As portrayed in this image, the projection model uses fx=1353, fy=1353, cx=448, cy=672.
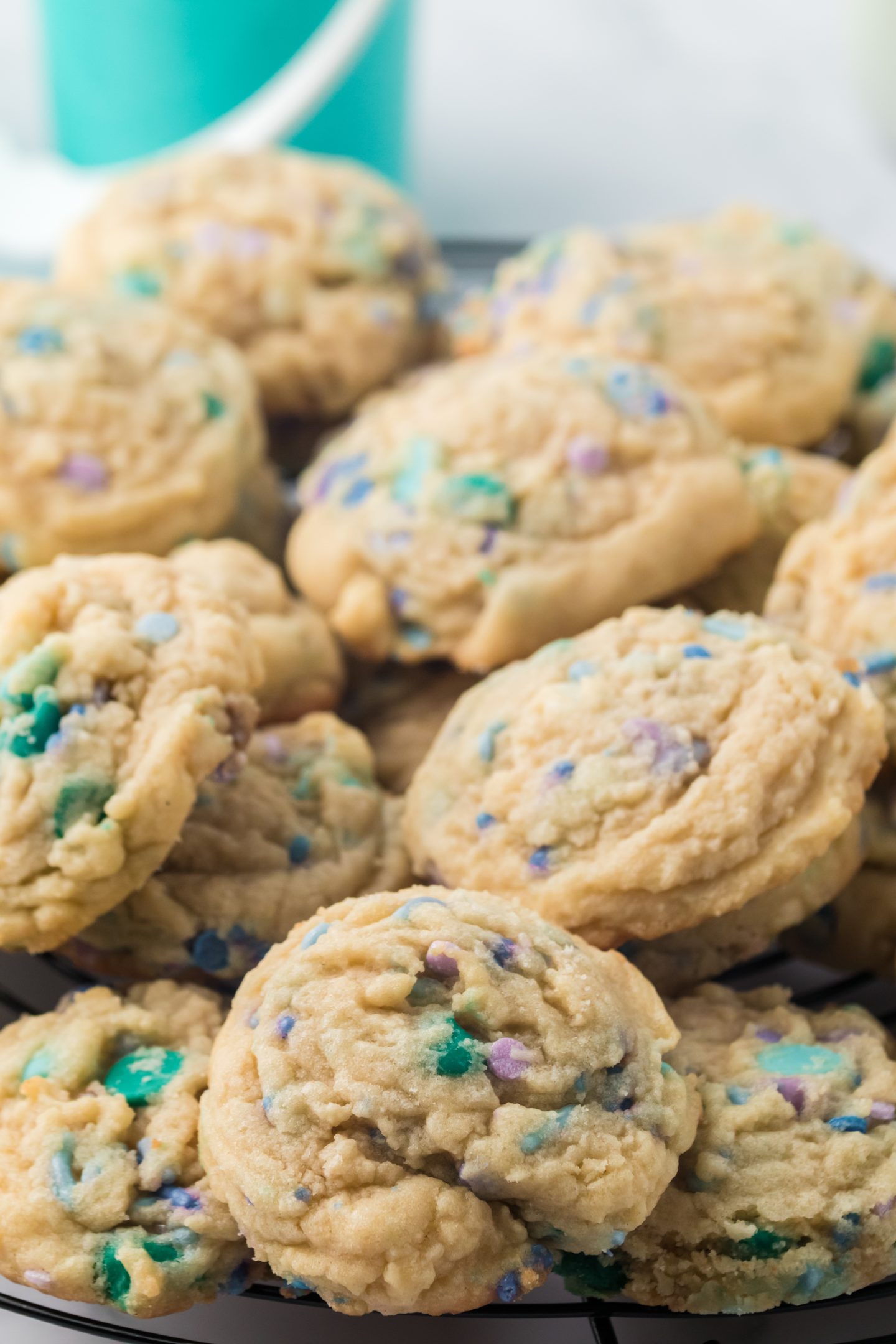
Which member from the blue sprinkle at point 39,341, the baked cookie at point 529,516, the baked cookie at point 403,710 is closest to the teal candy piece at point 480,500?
the baked cookie at point 529,516

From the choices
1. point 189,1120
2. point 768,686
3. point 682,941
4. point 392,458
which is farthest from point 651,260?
point 189,1120

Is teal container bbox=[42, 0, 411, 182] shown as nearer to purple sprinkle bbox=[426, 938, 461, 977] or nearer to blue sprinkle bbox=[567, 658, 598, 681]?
blue sprinkle bbox=[567, 658, 598, 681]

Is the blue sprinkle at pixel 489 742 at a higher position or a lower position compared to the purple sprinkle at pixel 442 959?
lower

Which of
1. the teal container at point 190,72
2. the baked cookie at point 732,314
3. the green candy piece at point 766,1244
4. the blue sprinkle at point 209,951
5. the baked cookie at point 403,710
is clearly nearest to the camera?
the green candy piece at point 766,1244

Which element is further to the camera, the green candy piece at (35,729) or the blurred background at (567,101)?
the blurred background at (567,101)

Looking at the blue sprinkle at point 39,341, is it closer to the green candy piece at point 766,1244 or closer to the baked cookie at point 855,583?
the baked cookie at point 855,583

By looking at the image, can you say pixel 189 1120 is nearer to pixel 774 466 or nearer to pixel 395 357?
pixel 774 466
